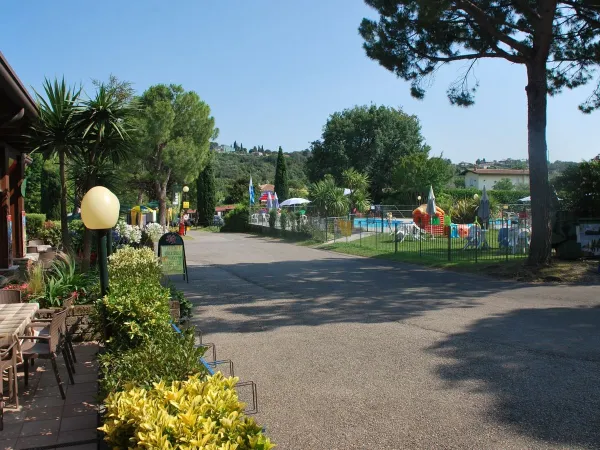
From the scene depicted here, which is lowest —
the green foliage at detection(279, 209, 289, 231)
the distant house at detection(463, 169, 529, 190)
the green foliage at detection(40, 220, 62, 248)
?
the green foliage at detection(40, 220, 62, 248)

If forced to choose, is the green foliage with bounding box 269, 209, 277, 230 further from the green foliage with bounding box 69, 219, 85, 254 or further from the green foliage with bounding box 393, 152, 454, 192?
the green foliage with bounding box 393, 152, 454, 192

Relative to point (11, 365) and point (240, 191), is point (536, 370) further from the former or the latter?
point (240, 191)

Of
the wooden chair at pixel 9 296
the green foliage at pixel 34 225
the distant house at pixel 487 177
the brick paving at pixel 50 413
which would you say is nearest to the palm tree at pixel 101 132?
the wooden chair at pixel 9 296

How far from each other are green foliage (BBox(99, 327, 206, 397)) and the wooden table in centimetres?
145

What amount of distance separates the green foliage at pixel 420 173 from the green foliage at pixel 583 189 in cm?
3565

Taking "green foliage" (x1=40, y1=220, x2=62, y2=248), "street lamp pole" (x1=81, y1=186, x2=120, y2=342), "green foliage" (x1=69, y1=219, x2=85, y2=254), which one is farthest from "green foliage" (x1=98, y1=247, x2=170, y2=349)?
"green foliage" (x1=40, y1=220, x2=62, y2=248)

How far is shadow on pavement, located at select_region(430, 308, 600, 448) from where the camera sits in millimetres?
4418

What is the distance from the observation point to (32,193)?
1326 inches

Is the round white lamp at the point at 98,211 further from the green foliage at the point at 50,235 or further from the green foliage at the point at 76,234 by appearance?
the green foliage at the point at 50,235

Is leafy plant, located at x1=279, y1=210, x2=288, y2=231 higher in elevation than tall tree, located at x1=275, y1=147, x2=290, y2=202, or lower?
lower

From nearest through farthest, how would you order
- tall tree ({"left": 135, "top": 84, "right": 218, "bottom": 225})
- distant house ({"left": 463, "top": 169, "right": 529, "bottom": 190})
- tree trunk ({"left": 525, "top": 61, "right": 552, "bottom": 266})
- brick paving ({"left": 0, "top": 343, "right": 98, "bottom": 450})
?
brick paving ({"left": 0, "top": 343, "right": 98, "bottom": 450}), tree trunk ({"left": 525, "top": 61, "right": 552, "bottom": 266}), tall tree ({"left": 135, "top": 84, "right": 218, "bottom": 225}), distant house ({"left": 463, "top": 169, "right": 529, "bottom": 190})

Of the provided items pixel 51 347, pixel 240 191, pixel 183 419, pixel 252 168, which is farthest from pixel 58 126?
pixel 252 168

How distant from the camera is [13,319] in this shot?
5.62 meters

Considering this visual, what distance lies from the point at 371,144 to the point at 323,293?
5205 cm
